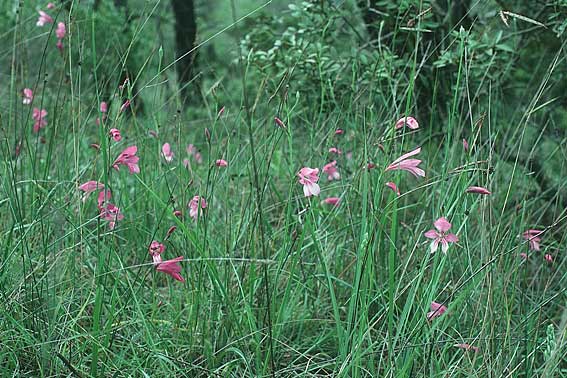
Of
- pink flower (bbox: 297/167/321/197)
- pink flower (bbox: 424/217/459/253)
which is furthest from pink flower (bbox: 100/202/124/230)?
pink flower (bbox: 424/217/459/253)

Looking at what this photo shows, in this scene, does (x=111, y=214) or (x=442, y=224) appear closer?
(x=442, y=224)

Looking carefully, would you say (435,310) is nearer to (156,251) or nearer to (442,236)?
(442,236)

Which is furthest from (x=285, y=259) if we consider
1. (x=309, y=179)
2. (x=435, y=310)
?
(x=435, y=310)

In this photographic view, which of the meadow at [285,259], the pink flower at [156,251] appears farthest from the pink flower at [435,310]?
the pink flower at [156,251]

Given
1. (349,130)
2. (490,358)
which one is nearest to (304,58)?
(349,130)

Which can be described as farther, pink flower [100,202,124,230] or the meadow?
pink flower [100,202,124,230]

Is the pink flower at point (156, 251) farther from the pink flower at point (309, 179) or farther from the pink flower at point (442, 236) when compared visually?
the pink flower at point (442, 236)


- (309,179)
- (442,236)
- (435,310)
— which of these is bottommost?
(435,310)

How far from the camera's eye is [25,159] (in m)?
2.89

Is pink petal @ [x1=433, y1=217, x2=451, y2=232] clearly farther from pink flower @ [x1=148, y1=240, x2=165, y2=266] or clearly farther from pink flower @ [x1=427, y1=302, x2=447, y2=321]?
pink flower @ [x1=148, y1=240, x2=165, y2=266]

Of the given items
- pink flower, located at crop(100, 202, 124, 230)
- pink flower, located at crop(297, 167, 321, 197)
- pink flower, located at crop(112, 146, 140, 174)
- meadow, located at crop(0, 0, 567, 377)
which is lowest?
meadow, located at crop(0, 0, 567, 377)

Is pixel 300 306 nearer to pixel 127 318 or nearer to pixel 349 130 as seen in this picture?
pixel 127 318

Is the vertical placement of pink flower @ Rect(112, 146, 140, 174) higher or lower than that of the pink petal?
higher

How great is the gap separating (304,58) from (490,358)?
1.67m
